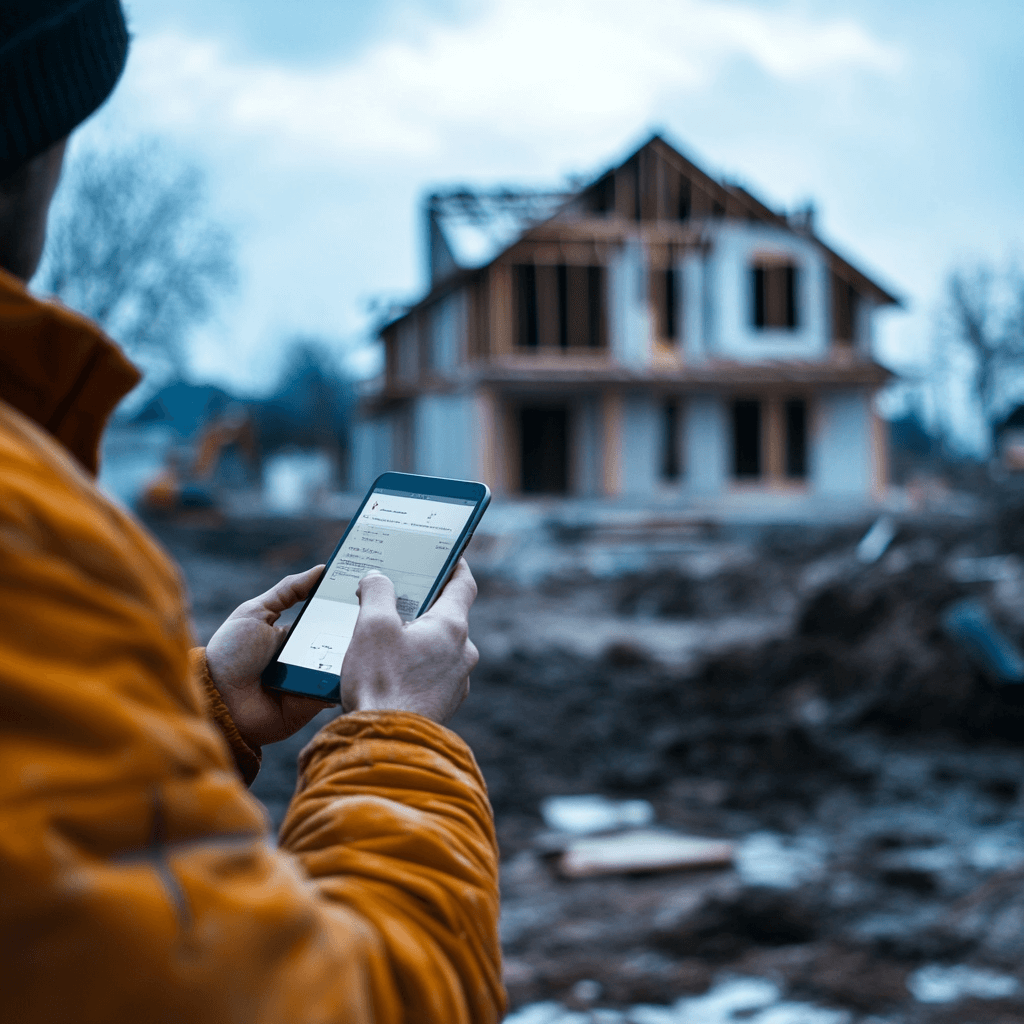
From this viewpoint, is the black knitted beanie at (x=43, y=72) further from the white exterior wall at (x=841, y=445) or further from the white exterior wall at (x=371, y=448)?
the white exterior wall at (x=371, y=448)

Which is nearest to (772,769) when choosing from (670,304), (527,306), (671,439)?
(671,439)

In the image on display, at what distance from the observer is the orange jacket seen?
784 millimetres

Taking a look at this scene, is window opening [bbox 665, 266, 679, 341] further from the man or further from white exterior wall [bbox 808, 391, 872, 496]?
the man

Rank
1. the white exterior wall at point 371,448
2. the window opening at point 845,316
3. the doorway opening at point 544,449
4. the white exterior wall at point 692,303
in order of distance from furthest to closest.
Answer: the white exterior wall at point 371,448 < the doorway opening at point 544,449 < the window opening at point 845,316 < the white exterior wall at point 692,303

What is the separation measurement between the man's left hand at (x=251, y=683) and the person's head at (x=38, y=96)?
0.69 m

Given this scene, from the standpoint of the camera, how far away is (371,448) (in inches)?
1350

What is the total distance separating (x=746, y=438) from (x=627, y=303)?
4.33 m

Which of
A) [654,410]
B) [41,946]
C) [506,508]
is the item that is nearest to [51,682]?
[41,946]

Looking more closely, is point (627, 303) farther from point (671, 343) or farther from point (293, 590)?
point (293, 590)

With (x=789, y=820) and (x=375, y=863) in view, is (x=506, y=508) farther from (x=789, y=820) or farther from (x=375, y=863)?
(x=375, y=863)

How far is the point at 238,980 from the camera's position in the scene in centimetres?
84

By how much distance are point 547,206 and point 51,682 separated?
82.0ft

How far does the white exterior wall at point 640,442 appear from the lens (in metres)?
23.9

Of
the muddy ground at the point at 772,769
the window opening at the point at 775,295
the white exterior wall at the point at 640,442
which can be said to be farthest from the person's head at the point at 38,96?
the window opening at the point at 775,295
